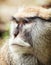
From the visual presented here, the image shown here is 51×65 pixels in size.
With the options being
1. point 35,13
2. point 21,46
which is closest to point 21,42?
point 21,46

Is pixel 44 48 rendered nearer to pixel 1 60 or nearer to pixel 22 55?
pixel 22 55

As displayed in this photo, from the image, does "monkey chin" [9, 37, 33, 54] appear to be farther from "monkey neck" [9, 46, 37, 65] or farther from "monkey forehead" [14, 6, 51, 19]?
"monkey forehead" [14, 6, 51, 19]

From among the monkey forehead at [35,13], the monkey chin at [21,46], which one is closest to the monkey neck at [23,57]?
the monkey chin at [21,46]

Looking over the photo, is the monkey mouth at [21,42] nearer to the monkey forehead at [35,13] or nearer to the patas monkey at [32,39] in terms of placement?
the patas monkey at [32,39]

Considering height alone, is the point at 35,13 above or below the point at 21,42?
above

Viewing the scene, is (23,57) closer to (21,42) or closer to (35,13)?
(21,42)

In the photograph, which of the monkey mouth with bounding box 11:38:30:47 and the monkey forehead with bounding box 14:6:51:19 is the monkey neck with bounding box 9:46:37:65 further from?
the monkey forehead with bounding box 14:6:51:19

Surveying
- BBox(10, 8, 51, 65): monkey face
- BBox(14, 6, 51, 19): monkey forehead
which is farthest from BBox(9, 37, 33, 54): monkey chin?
BBox(14, 6, 51, 19): monkey forehead

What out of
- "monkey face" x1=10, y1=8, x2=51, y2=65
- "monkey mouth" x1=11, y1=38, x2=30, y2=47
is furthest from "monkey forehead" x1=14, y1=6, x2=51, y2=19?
"monkey mouth" x1=11, y1=38, x2=30, y2=47

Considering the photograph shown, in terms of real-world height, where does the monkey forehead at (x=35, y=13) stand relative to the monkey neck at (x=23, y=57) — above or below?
above

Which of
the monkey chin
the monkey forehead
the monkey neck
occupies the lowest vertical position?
the monkey neck

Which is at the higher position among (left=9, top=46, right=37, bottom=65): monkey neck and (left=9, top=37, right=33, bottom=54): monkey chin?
(left=9, top=37, right=33, bottom=54): monkey chin

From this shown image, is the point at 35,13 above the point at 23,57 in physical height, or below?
above

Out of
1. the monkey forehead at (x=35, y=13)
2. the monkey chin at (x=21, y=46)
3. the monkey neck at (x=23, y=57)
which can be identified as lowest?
the monkey neck at (x=23, y=57)
